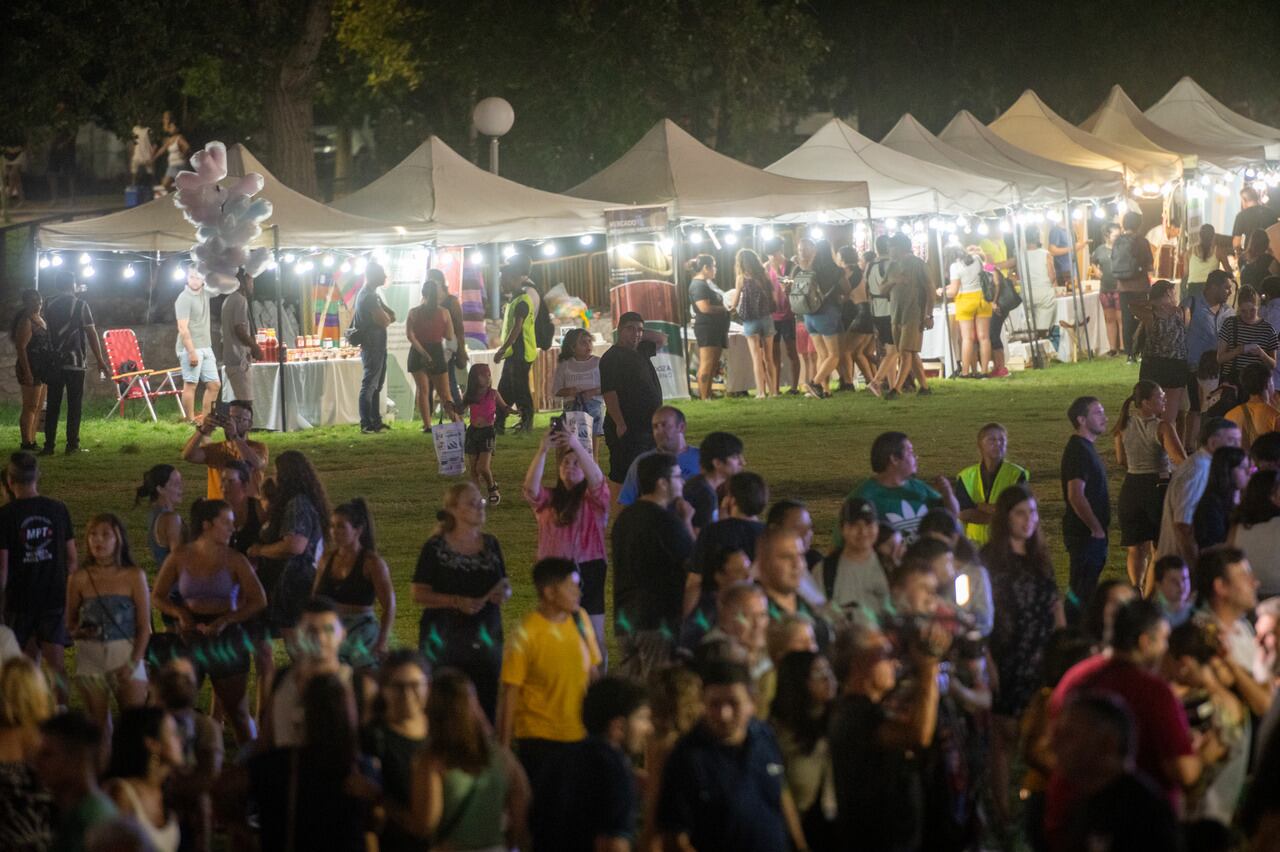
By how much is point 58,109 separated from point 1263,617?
27.9 metres

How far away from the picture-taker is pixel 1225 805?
6395 mm

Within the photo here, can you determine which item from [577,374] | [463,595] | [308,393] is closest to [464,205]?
[308,393]

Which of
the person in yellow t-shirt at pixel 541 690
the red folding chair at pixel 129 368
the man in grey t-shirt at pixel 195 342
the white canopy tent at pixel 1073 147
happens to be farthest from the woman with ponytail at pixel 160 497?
the white canopy tent at pixel 1073 147

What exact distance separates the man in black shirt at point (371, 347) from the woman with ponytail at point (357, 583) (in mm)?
13807

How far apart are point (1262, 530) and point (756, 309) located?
622 inches

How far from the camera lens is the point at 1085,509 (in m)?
10.0

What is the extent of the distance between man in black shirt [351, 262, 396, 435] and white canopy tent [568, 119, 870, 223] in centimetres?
395

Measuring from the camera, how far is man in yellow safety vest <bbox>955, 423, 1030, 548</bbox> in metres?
9.68

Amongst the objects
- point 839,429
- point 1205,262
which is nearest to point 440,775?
point 839,429

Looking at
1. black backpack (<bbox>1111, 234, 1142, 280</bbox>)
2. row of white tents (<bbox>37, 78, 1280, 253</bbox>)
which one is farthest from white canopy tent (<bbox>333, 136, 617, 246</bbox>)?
black backpack (<bbox>1111, 234, 1142, 280</bbox>)

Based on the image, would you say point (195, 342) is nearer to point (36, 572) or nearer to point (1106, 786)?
point (36, 572)

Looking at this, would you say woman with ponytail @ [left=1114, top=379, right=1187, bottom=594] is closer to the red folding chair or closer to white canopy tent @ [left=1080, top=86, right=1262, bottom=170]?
the red folding chair

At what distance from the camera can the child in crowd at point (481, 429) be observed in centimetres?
1579

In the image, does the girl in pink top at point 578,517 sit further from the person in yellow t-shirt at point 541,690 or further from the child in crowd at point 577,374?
the child in crowd at point 577,374
